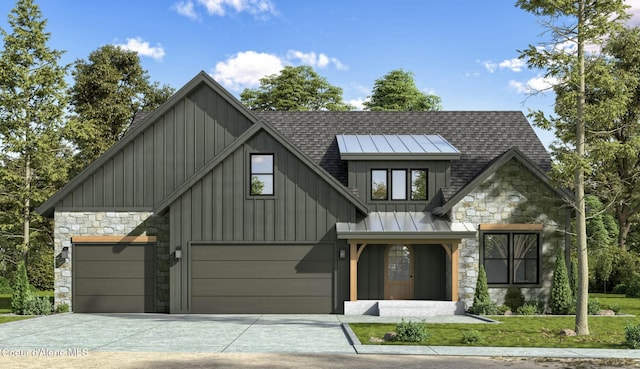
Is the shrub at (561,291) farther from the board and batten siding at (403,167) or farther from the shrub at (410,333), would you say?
the shrub at (410,333)

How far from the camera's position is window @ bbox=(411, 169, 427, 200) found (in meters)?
24.2

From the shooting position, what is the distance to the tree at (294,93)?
4988 cm

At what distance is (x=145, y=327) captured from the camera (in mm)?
17828

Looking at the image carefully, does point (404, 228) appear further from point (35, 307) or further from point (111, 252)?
point (35, 307)

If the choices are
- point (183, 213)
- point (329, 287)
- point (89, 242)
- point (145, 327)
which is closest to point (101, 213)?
point (89, 242)

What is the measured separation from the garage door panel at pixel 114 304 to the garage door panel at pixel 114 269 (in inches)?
31.0

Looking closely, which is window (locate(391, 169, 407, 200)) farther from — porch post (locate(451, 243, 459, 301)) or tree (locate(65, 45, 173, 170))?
tree (locate(65, 45, 173, 170))

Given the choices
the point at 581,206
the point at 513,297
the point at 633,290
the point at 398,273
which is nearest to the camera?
the point at 581,206

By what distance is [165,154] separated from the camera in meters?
23.7

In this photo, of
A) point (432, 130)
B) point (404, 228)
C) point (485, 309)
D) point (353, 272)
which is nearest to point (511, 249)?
point (485, 309)

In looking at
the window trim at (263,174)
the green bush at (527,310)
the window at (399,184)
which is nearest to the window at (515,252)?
the green bush at (527,310)

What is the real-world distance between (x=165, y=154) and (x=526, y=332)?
1407cm

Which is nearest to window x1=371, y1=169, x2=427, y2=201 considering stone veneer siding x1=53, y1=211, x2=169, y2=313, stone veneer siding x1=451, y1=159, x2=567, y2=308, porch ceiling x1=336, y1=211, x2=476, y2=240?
porch ceiling x1=336, y1=211, x2=476, y2=240

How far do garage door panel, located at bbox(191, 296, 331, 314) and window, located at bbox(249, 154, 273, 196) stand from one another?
374cm
